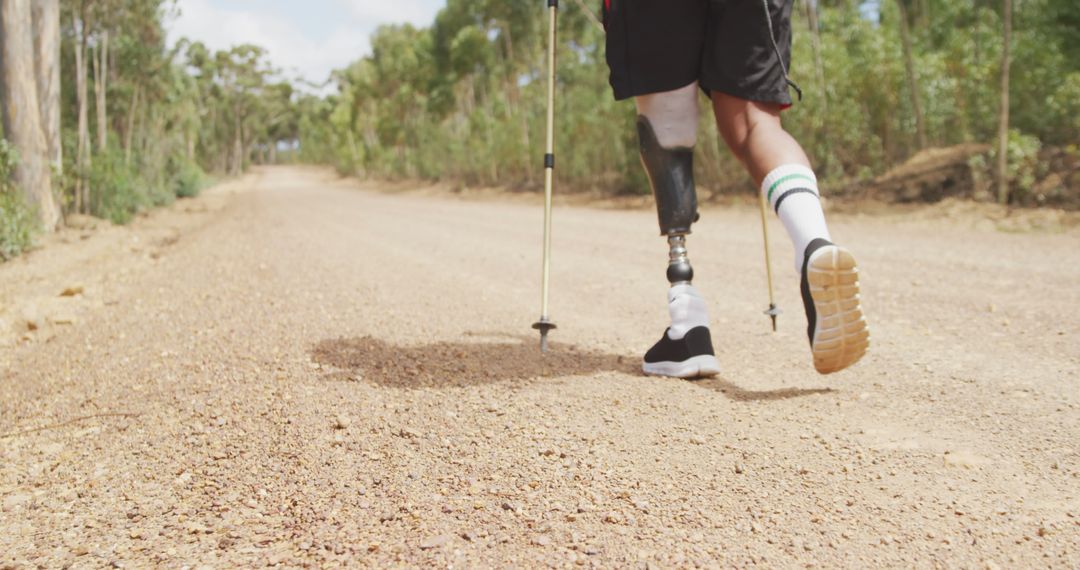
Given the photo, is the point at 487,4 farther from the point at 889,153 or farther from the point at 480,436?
the point at 480,436

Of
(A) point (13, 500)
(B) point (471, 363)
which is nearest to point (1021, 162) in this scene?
(B) point (471, 363)

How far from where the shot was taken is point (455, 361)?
2.66m

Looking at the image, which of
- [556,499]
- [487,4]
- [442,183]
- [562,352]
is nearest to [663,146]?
[562,352]

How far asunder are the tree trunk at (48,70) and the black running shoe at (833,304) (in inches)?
404

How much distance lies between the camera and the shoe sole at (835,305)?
75.0 inches

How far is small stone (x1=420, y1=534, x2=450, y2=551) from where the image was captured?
4.42ft

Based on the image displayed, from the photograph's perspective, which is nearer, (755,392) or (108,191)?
(755,392)

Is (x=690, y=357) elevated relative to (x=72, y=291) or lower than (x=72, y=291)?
elevated

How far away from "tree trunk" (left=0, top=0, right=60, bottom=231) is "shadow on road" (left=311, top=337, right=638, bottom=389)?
7.15 meters

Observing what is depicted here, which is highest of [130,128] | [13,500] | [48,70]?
[48,70]

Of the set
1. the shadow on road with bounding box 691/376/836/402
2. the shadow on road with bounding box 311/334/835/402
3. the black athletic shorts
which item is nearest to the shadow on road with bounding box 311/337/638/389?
the shadow on road with bounding box 311/334/835/402

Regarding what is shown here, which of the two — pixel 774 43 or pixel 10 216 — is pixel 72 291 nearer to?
pixel 10 216

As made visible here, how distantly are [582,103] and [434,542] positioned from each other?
18649mm

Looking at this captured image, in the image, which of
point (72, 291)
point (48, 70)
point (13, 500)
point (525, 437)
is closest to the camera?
point (13, 500)
